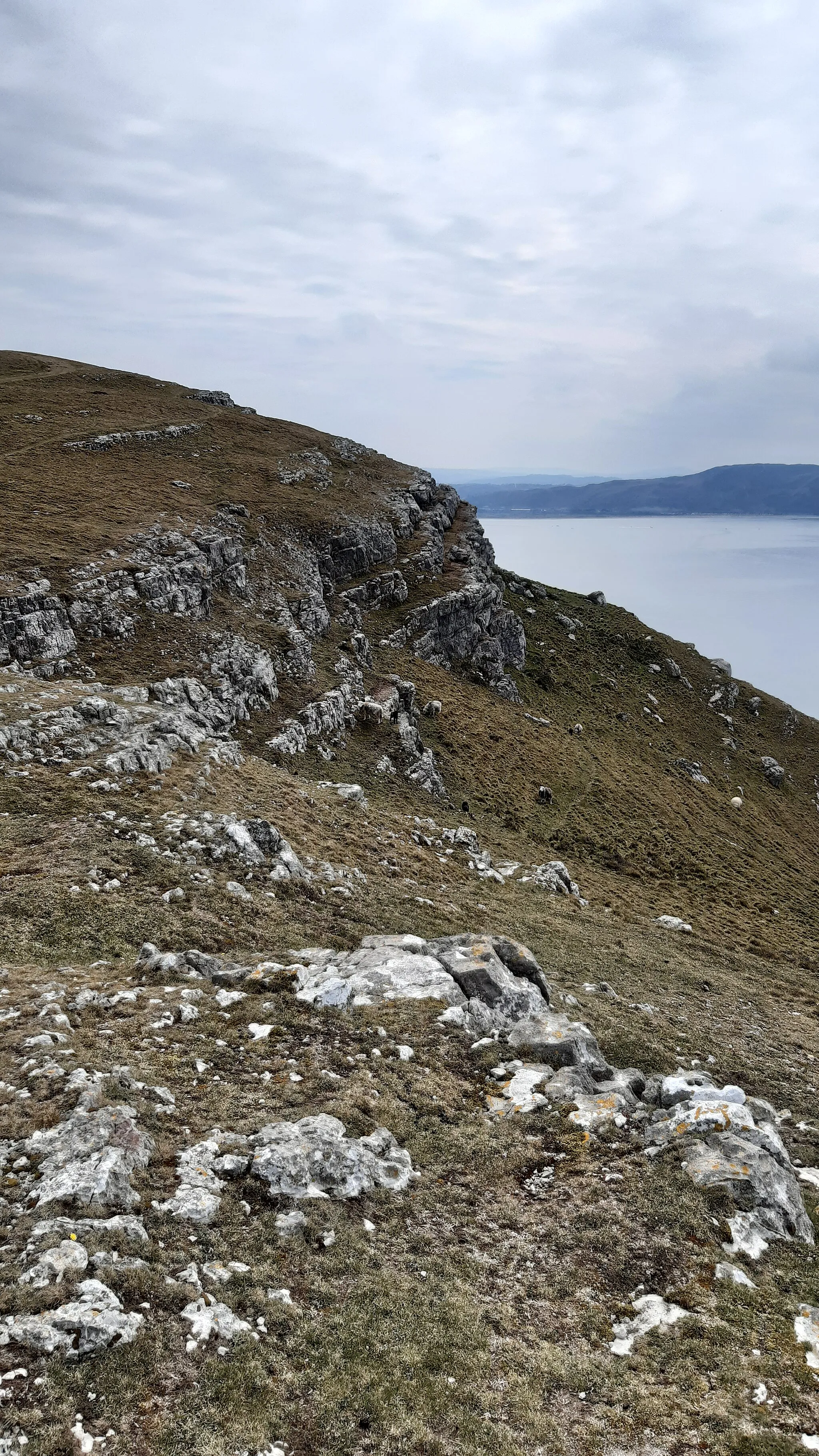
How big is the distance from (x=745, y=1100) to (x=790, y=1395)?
9075mm

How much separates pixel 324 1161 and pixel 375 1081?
309 cm

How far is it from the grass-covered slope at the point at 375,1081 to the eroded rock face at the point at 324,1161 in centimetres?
32

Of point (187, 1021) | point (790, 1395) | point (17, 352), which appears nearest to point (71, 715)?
point (187, 1021)

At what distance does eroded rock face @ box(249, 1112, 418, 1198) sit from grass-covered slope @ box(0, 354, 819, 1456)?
0.32 m

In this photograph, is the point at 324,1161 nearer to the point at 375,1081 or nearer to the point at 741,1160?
the point at 375,1081

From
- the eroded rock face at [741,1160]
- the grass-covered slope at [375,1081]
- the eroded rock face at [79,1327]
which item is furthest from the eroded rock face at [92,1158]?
the eroded rock face at [741,1160]

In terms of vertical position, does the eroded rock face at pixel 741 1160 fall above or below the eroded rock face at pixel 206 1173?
below

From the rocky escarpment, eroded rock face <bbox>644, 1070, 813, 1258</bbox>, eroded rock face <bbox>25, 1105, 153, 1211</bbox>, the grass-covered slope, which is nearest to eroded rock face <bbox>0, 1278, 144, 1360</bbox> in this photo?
the grass-covered slope

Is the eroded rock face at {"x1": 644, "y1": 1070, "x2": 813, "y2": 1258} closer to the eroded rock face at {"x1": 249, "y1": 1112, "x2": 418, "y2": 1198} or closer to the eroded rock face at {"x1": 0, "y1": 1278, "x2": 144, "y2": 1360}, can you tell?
the eroded rock face at {"x1": 249, "y1": 1112, "x2": 418, "y2": 1198}

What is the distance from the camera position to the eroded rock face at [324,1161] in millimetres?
11969

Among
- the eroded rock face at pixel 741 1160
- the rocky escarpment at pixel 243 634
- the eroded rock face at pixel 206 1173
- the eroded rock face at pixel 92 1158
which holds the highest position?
the rocky escarpment at pixel 243 634

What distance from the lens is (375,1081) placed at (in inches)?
610

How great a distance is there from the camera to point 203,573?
194 feet

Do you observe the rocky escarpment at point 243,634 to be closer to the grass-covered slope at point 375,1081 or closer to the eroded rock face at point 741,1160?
the grass-covered slope at point 375,1081
